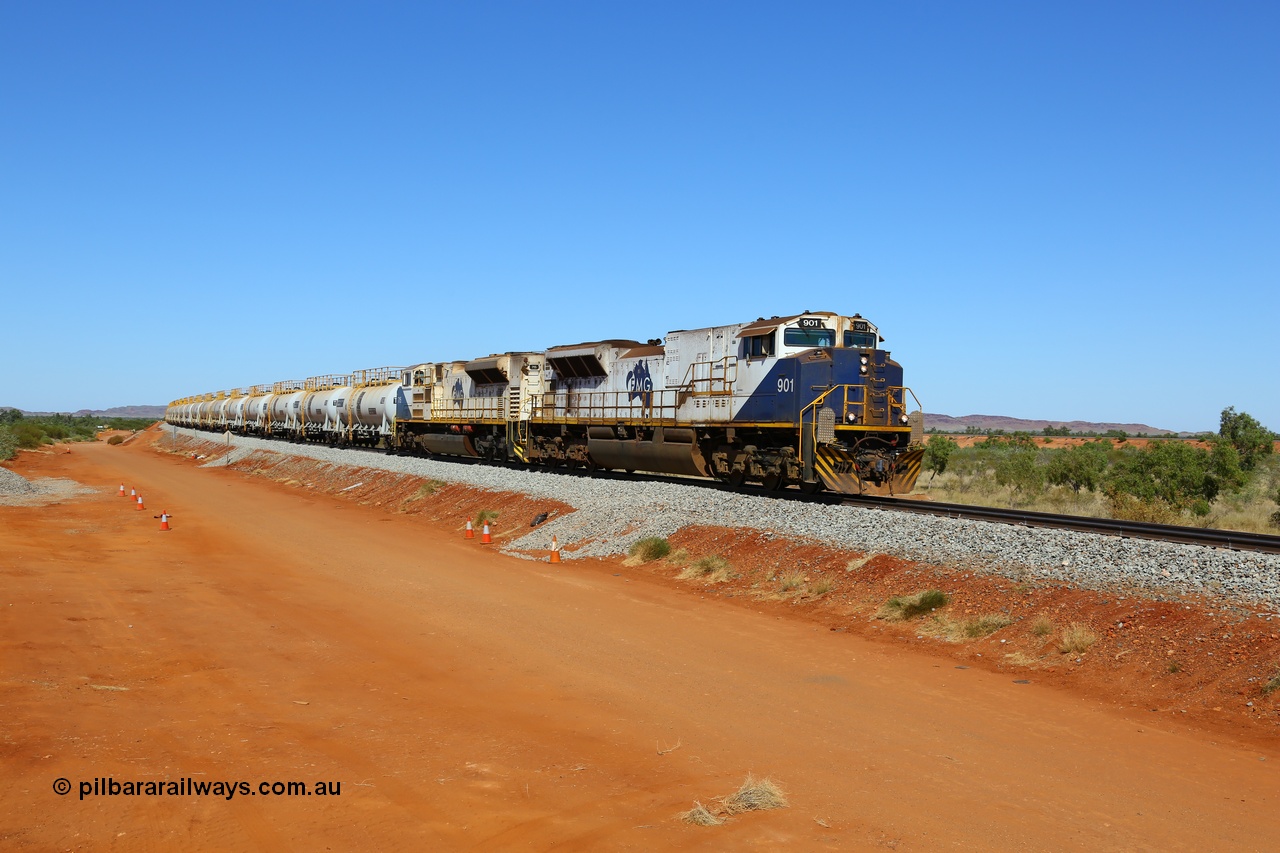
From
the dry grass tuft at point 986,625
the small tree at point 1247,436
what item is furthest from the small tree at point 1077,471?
the dry grass tuft at point 986,625

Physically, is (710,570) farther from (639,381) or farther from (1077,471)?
(1077,471)

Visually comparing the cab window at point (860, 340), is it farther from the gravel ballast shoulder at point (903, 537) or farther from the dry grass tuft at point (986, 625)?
the dry grass tuft at point (986, 625)

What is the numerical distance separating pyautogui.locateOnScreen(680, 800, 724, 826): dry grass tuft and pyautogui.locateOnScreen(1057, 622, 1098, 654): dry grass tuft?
20.3 ft

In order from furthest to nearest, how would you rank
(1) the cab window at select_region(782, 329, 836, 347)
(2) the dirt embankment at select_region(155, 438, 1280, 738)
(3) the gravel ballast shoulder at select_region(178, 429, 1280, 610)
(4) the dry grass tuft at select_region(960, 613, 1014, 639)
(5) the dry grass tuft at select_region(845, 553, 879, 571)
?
(1) the cab window at select_region(782, 329, 836, 347) → (5) the dry grass tuft at select_region(845, 553, 879, 571) → (4) the dry grass tuft at select_region(960, 613, 1014, 639) → (3) the gravel ballast shoulder at select_region(178, 429, 1280, 610) → (2) the dirt embankment at select_region(155, 438, 1280, 738)

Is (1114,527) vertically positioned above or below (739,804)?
above

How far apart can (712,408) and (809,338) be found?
10.1 feet

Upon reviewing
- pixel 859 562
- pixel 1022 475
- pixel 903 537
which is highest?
pixel 1022 475

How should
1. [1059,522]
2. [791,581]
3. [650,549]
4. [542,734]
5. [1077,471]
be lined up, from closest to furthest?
[542,734] → [791,581] → [1059,522] → [650,549] → [1077,471]

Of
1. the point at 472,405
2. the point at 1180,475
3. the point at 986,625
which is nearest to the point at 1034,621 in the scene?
the point at 986,625

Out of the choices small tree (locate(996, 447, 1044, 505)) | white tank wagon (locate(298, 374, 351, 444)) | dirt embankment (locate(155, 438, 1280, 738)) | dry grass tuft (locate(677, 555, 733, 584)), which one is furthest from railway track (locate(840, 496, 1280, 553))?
white tank wagon (locate(298, 374, 351, 444))

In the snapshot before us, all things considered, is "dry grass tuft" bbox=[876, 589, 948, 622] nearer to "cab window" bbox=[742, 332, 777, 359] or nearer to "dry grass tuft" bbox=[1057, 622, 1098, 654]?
"dry grass tuft" bbox=[1057, 622, 1098, 654]

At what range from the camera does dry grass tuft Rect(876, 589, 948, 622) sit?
1272 cm

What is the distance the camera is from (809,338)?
65.2 feet

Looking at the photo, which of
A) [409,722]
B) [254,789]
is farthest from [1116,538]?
[254,789]
